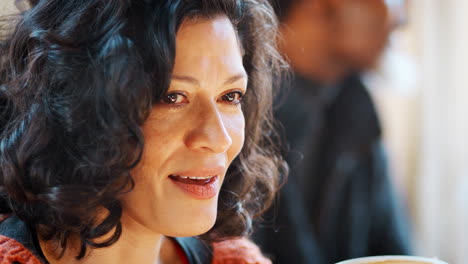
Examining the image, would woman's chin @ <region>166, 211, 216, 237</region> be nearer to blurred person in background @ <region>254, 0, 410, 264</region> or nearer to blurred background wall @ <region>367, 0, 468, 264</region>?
blurred person in background @ <region>254, 0, 410, 264</region>

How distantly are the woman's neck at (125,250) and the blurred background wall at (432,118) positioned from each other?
1818mm

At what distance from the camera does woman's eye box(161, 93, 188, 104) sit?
80cm

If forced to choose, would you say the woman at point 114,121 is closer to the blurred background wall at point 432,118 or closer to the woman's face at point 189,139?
the woman's face at point 189,139

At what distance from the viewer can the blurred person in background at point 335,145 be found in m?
1.94

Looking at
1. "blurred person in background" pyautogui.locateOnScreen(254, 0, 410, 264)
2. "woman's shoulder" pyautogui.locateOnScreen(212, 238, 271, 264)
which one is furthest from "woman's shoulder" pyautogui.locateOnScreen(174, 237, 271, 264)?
"blurred person in background" pyautogui.locateOnScreen(254, 0, 410, 264)

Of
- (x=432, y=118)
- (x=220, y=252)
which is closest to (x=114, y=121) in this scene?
(x=220, y=252)

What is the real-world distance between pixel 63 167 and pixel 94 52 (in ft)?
0.49

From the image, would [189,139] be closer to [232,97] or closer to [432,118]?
[232,97]

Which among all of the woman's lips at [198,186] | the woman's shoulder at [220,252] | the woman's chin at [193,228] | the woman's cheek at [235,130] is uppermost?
the woman's cheek at [235,130]

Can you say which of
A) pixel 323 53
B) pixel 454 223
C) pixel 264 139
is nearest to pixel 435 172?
pixel 454 223

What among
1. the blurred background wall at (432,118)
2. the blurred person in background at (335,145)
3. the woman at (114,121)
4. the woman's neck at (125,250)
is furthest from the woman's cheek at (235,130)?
the blurred background wall at (432,118)

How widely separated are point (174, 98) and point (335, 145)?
1.27 meters

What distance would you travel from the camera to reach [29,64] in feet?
2.60

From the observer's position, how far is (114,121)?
0.75m
